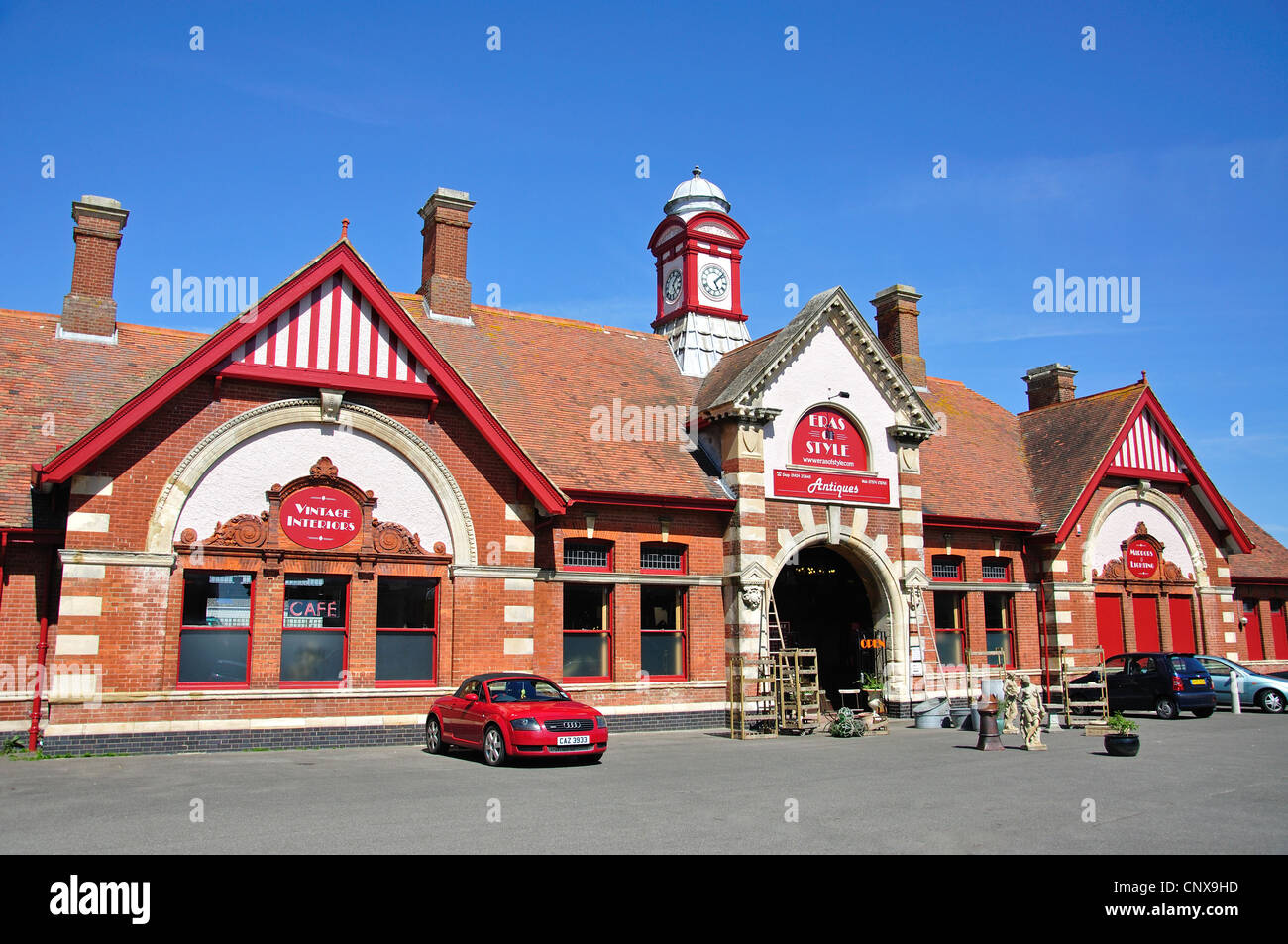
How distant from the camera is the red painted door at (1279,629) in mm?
35438

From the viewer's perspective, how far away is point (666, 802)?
12.1 metres

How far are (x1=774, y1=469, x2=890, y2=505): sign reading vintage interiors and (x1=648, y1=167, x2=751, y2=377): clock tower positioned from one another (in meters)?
5.52

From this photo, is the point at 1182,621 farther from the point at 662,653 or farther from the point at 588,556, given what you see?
the point at 588,556

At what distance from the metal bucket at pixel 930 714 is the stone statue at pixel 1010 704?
1.42 meters

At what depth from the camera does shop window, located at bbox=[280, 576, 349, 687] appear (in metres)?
19.0

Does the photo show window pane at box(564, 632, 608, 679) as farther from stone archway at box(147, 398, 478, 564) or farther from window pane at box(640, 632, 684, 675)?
stone archway at box(147, 398, 478, 564)

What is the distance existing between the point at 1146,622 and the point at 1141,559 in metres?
A: 1.93

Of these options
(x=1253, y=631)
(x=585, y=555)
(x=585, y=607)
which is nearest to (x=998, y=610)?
(x=1253, y=631)

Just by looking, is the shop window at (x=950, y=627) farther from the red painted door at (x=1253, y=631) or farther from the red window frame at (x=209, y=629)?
the red window frame at (x=209, y=629)

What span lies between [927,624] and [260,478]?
16.6m

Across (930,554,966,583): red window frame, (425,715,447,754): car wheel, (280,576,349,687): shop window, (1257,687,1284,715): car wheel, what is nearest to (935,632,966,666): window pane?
(930,554,966,583): red window frame

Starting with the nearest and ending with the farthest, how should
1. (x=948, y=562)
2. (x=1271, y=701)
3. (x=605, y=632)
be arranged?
(x=605, y=632) < (x=1271, y=701) < (x=948, y=562)
